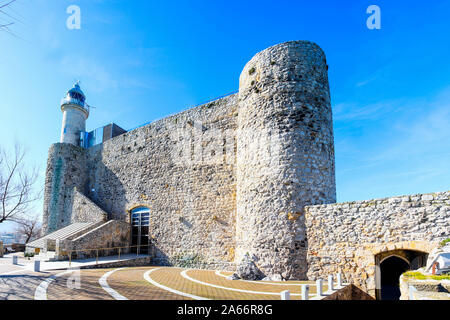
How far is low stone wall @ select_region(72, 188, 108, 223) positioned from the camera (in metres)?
18.2

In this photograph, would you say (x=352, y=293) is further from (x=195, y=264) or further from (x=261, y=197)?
(x=195, y=264)

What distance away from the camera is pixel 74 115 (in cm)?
2470

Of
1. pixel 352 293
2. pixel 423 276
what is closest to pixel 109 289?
pixel 352 293

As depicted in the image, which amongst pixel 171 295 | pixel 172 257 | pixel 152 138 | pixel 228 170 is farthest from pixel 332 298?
pixel 152 138

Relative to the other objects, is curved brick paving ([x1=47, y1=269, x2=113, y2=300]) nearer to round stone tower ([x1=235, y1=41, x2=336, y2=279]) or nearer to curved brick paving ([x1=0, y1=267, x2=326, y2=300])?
curved brick paving ([x1=0, y1=267, x2=326, y2=300])

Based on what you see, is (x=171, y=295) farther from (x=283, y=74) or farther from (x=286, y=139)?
(x=283, y=74)

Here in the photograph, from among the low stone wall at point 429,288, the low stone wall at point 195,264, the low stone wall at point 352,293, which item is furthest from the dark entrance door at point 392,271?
the low stone wall at point 429,288

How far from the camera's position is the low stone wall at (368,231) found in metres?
7.50

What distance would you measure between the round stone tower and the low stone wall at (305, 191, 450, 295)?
1.83 ft

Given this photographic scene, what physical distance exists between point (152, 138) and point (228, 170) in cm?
634

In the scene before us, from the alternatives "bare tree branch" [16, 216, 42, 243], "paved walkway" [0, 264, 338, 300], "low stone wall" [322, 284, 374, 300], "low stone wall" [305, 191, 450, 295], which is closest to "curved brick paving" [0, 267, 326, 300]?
"paved walkway" [0, 264, 338, 300]

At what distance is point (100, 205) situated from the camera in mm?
19766

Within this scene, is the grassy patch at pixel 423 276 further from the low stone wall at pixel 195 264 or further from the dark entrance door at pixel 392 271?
the dark entrance door at pixel 392 271

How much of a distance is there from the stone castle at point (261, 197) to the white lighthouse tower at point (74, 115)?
23.5 feet
